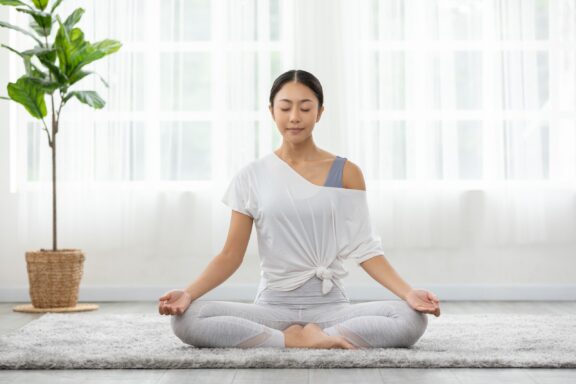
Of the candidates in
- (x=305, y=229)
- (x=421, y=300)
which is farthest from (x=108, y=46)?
(x=421, y=300)

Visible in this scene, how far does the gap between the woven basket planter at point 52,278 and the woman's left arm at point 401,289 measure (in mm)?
1988

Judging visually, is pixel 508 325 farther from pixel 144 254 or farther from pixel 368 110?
pixel 144 254

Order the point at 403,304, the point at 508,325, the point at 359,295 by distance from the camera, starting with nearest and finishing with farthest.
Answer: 1. the point at 403,304
2. the point at 508,325
3. the point at 359,295

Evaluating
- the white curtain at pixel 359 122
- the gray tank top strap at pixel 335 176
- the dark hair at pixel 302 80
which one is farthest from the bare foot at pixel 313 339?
the white curtain at pixel 359 122

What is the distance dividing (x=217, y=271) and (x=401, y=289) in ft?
1.73

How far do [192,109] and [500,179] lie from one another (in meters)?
1.60

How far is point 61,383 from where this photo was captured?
94.3 inches

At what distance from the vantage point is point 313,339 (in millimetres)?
2814

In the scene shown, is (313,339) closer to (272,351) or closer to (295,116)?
(272,351)

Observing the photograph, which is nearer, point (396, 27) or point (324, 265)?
point (324, 265)

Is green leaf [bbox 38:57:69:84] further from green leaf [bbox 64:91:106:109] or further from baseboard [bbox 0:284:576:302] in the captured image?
baseboard [bbox 0:284:576:302]

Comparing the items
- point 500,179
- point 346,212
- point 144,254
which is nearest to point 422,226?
point 500,179

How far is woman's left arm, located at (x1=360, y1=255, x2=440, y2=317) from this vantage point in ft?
9.05

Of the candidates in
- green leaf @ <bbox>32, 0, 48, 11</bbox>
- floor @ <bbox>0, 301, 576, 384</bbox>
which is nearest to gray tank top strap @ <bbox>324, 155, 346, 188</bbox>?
floor @ <bbox>0, 301, 576, 384</bbox>
